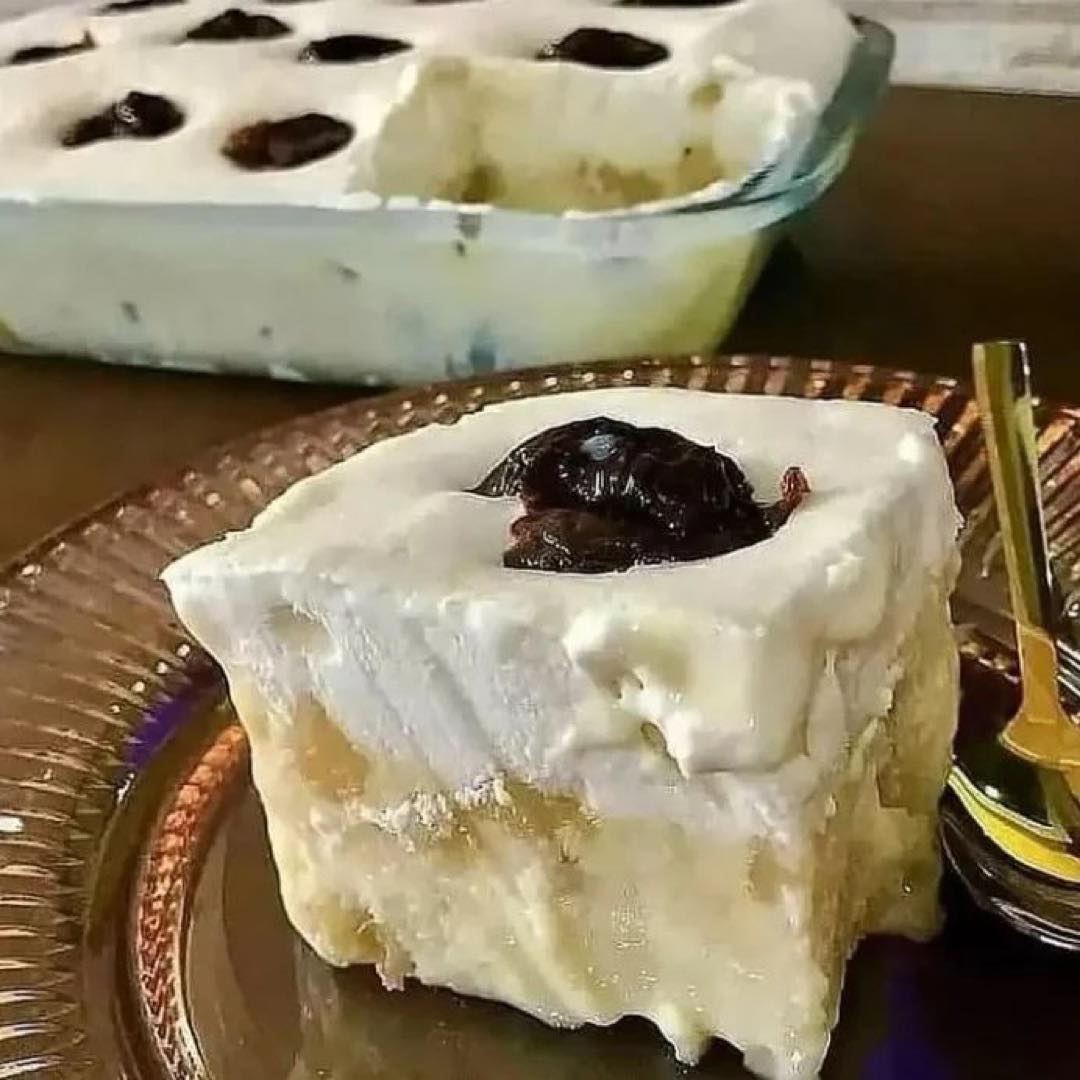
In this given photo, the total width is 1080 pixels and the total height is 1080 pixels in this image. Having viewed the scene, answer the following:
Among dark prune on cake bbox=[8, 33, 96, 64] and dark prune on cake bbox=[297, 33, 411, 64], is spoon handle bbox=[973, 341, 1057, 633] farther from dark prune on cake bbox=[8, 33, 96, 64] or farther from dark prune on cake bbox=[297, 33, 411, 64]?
dark prune on cake bbox=[8, 33, 96, 64]

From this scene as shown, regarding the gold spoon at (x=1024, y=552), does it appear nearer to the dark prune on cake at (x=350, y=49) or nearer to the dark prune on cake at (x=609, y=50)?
the dark prune on cake at (x=609, y=50)

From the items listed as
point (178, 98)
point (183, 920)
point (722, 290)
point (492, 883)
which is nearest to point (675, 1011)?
point (492, 883)

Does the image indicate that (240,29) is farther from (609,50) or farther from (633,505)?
(633,505)

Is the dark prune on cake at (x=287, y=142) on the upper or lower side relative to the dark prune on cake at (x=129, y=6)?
upper

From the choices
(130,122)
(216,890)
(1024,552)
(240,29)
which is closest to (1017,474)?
(1024,552)

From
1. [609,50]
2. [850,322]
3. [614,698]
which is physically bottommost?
[850,322]

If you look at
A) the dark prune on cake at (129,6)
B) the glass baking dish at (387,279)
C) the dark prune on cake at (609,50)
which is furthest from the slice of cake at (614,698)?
the dark prune on cake at (129,6)

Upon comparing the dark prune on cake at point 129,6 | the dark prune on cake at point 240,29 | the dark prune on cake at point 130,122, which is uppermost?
the dark prune on cake at point 130,122
